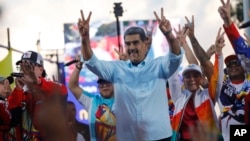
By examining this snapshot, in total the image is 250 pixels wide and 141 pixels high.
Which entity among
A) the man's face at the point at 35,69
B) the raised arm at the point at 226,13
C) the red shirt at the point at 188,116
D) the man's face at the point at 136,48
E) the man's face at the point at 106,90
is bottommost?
the red shirt at the point at 188,116

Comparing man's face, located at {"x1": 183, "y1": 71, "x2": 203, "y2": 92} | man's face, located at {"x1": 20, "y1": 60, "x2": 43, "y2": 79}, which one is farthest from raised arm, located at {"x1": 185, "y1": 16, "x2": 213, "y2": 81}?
man's face, located at {"x1": 20, "y1": 60, "x2": 43, "y2": 79}

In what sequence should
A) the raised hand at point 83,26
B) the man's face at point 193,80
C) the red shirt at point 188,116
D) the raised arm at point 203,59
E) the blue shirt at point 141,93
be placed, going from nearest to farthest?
1. the blue shirt at point 141,93
2. the raised hand at point 83,26
3. the red shirt at point 188,116
4. the man's face at point 193,80
5. the raised arm at point 203,59

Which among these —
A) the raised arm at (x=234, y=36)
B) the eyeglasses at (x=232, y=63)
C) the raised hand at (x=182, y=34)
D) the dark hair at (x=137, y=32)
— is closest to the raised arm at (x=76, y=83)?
the raised hand at (x=182, y=34)

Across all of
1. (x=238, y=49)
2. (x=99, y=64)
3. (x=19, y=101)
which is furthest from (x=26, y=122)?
(x=238, y=49)

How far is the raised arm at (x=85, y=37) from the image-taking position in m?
5.09

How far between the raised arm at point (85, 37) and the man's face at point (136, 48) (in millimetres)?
304

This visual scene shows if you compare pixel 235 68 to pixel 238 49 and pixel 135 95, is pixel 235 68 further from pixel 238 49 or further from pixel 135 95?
pixel 135 95

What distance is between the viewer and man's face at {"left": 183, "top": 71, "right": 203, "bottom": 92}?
5.77 metres

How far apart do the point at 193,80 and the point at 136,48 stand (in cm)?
90

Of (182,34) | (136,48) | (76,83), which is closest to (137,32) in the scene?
(136,48)

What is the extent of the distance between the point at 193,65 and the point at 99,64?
107 centimetres

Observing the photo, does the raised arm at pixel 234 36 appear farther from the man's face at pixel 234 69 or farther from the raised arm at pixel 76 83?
the raised arm at pixel 76 83

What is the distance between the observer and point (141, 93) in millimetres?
5027

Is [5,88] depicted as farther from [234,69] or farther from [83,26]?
[234,69]
